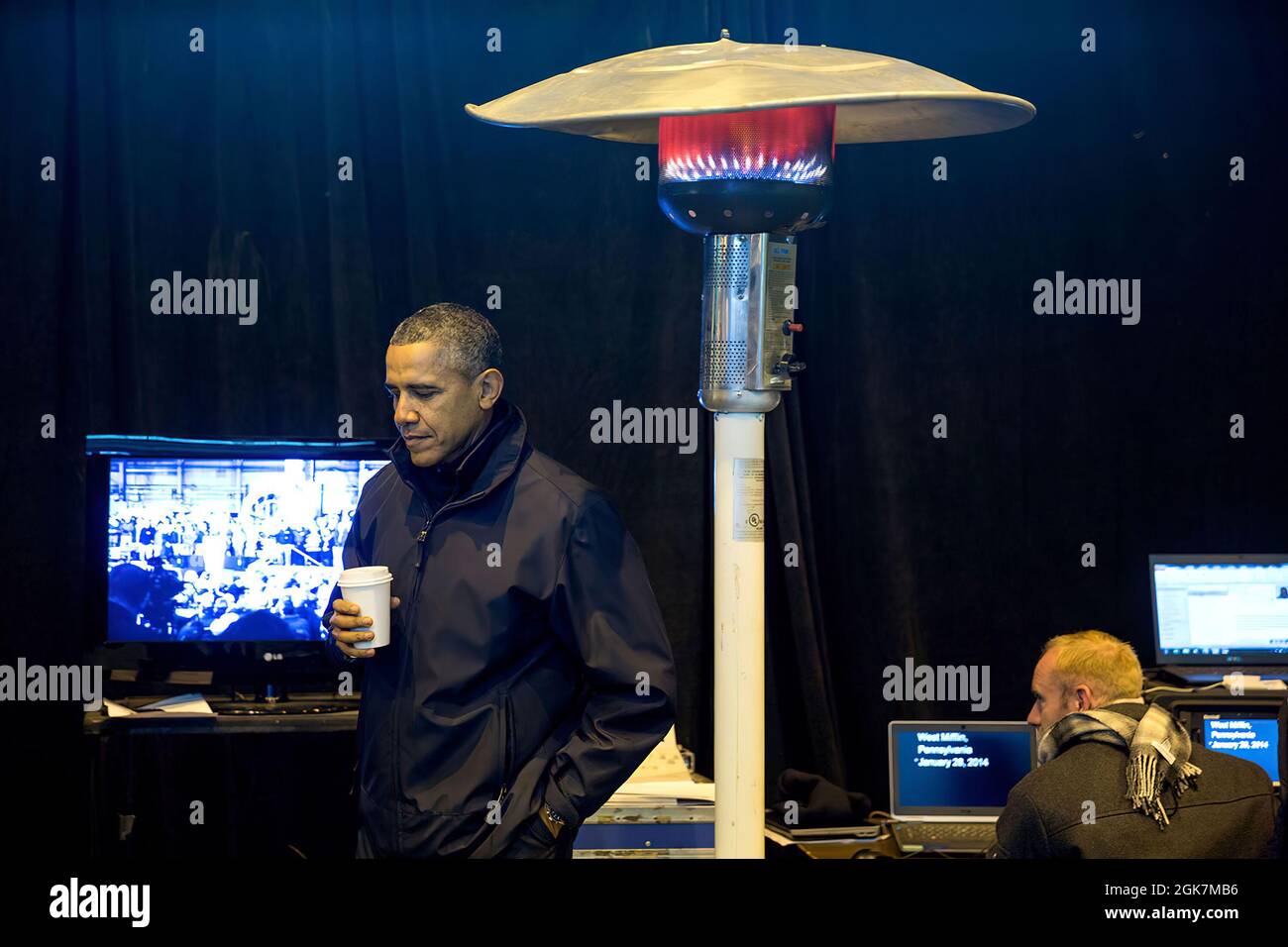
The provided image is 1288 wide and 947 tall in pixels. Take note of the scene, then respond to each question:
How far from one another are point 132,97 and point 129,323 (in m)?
0.71

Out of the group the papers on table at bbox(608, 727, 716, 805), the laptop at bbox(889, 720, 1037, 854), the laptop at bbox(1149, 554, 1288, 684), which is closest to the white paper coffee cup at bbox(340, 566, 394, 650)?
the papers on table at bbox(608, 727, 716, 805)

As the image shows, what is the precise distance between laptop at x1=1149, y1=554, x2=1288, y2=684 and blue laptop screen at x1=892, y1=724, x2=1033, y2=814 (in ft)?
2.39

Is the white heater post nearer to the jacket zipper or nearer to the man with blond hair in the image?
the jacket zipper

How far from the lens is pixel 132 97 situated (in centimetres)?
466

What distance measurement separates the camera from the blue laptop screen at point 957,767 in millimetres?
4047

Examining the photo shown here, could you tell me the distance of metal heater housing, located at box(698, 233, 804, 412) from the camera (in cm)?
260

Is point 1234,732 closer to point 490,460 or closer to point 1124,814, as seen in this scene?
point 1124,814

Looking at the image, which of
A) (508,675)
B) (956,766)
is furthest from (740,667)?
(956,766)

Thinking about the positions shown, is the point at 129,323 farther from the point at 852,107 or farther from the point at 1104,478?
the point at 1104,478

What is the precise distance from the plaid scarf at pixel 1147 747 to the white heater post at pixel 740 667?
79cm

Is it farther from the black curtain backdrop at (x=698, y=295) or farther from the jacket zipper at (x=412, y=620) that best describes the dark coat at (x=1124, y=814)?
the black curtain backdrop at (x=698, y=295)
